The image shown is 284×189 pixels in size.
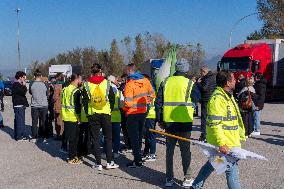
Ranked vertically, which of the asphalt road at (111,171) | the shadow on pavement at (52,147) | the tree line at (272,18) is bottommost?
the shadow on pavement at (52,147)

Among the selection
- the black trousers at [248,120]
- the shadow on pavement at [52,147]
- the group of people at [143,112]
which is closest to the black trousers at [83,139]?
the group of people at [143,112]

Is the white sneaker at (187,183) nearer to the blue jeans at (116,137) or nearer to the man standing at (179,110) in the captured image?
the man standing at (179,110)

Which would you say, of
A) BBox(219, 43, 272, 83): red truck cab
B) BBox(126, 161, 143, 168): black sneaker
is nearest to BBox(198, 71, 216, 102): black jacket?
BBox(126, 161, 143, 168): black sneaker

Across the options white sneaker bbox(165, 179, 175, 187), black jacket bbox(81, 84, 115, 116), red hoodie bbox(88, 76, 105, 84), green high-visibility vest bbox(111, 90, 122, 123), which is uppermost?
red hoodie bbox(88, 76, 105, 84)

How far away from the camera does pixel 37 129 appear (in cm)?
1123

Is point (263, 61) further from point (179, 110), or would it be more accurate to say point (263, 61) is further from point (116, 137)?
point (179, 110)

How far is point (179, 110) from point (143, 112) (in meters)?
1.34

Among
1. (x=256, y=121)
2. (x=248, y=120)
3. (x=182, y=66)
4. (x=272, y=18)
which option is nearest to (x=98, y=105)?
(x=182, y=66)

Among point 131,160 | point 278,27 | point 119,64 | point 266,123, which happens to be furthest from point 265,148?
point 119,64

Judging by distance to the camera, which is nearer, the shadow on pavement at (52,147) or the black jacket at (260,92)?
the shadow on pavement at (52,147)

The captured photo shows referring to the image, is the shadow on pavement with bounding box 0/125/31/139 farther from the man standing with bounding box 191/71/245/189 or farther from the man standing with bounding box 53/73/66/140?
the man standing with bounding box 191/71/245/189

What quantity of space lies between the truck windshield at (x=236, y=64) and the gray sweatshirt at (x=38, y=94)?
13.8 metres

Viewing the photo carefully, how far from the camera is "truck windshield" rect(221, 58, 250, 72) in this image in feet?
73.7

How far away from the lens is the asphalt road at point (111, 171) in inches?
262
